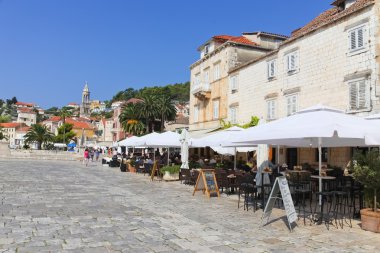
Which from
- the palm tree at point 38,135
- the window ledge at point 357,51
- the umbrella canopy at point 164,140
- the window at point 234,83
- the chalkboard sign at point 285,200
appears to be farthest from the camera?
the palm tree at point 38,135

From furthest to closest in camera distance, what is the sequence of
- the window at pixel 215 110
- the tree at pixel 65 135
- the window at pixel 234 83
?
the tree at pixel 65 135
the window at pixel 215 110
the window at pixel 234 83

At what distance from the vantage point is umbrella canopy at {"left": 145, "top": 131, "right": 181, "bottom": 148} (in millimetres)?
20203

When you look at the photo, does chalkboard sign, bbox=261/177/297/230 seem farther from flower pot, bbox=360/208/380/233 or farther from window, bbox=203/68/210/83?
window, bbox=203/68/210/83

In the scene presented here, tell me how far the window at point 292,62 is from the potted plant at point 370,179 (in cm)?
1528

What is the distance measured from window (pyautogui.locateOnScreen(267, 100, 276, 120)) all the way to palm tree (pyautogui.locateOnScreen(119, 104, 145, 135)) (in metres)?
44.3

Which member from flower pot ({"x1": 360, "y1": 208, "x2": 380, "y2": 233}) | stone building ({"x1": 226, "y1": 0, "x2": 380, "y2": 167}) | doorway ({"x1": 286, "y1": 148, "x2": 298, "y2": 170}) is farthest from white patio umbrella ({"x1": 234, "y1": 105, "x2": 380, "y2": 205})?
doorway ({"x1": 286, "y1": 148, "x2": 298, "y2": 170})

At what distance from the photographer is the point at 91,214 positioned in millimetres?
Answer: 9266

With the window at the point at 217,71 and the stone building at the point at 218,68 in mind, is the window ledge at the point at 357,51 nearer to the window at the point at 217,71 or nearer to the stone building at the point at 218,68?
the stone building at the point at 218,68

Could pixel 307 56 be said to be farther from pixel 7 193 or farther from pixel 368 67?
pixel 7 193

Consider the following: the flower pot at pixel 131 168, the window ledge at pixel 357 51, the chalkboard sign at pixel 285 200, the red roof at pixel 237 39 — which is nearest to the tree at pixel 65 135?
the red roof at pixel 237 39

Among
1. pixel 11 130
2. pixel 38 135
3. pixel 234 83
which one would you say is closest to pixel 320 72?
pixel 234 83

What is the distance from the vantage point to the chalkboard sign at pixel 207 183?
518 inches

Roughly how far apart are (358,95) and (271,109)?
731 cm

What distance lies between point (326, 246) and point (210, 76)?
90.1 ft
